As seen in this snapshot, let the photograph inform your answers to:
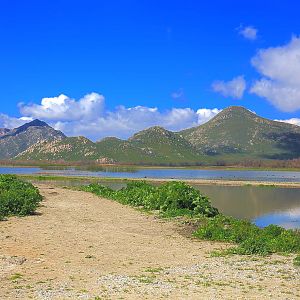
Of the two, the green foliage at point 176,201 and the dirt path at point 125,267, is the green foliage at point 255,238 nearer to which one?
the dirt path at point 125,267

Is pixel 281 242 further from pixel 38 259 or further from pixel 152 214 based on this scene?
pixel 152 214

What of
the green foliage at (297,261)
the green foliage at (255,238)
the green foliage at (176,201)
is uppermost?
the green foliage at (176,201)

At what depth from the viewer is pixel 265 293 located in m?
11.1

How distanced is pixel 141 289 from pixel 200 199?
62.4 ft

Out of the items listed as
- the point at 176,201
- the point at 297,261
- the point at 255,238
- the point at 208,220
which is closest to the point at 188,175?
the point at 176,201

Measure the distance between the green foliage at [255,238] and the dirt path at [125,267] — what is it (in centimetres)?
88

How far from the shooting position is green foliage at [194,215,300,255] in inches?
661

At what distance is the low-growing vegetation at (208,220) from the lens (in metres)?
17.2

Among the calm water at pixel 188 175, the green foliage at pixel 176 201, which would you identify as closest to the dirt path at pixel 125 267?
the green foliage at pixel 176 201

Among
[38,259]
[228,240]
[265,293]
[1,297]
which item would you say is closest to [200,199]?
[228,240]

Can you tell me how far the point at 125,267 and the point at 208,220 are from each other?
12.0 metres

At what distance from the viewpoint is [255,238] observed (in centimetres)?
1866

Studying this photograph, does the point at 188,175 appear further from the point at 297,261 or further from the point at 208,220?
the point at 297,261

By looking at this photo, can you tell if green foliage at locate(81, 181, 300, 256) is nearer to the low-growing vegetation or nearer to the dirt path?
the low-growing vegetation
